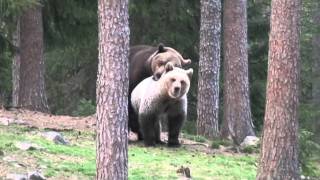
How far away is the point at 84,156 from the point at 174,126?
260 cm

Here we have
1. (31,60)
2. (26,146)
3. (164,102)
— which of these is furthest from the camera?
(31,60)

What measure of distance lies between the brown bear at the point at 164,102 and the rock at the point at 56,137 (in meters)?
1.60

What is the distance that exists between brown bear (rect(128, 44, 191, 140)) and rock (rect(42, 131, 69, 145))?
78.0 inches

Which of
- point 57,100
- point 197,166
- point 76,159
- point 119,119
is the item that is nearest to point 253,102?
point 57,100

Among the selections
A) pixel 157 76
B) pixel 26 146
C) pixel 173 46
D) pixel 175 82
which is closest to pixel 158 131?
pixel 157 76

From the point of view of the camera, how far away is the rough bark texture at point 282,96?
9469 mm

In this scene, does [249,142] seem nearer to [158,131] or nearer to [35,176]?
[158,131]

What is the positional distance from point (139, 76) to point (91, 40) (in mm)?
5908

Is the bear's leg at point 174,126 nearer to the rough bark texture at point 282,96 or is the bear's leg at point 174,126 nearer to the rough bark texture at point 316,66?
the rough bark texture at point 282,96

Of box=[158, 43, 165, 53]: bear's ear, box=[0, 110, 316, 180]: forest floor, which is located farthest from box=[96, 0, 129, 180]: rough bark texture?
box=[158, 43, 165, 53]: bear's ear

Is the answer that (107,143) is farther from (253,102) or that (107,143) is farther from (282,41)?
(253,102)

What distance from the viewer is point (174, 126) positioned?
513 inches

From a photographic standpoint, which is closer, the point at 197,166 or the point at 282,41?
the point at 282,41

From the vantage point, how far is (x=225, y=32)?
1583cm
